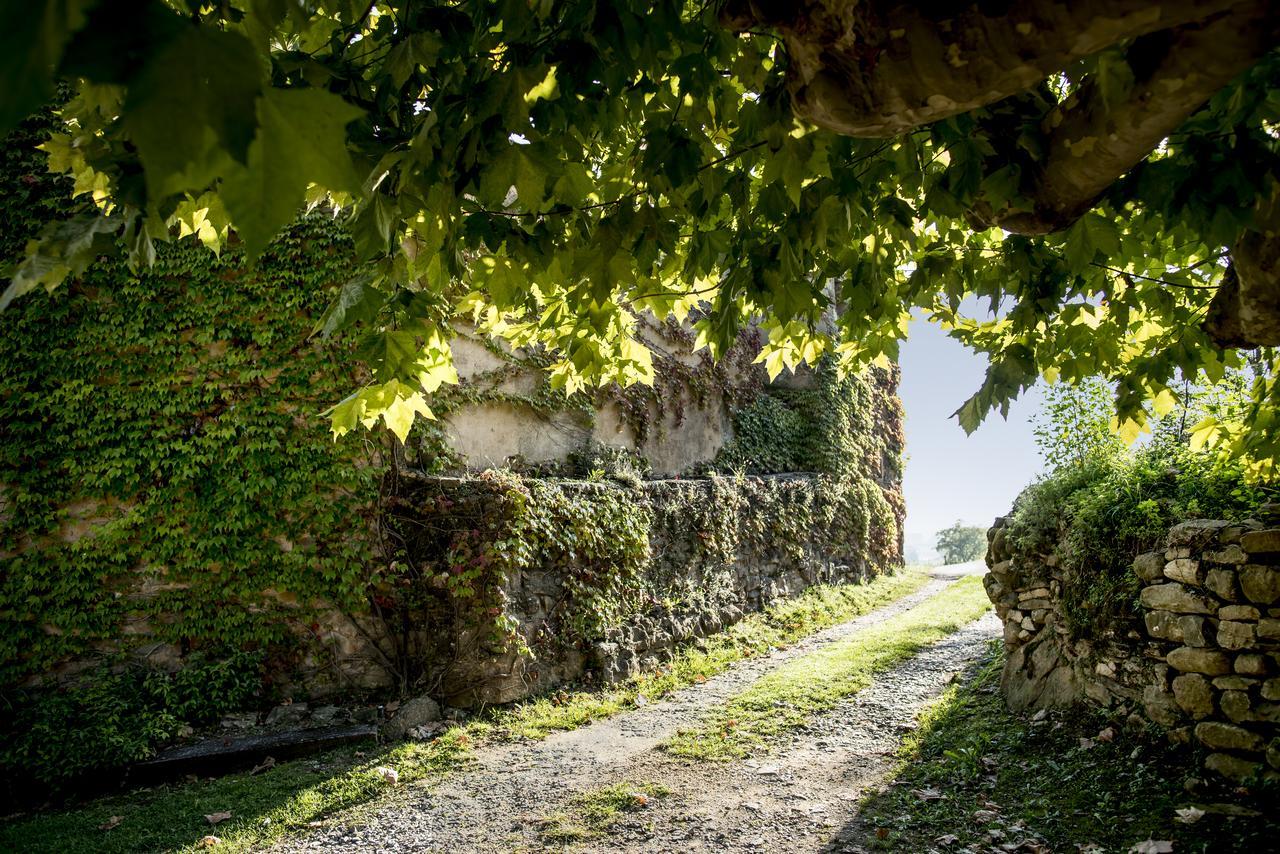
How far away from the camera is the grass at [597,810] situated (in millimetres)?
4684

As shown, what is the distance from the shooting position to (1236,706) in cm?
448

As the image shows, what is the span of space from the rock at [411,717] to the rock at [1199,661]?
263 inches

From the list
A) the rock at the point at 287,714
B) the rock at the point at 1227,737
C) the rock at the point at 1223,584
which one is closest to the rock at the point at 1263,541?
the rock at the point at 1223,584

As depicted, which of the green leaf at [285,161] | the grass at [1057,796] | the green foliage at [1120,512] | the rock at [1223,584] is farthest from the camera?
the green foliage at [1120,512]

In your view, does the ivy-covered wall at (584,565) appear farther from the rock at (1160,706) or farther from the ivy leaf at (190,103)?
the ivy leaf at (190,103)

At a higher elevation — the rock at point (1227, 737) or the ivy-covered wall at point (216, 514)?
the ivy-covered wall at point (216, 514)

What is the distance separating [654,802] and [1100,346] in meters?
4.50

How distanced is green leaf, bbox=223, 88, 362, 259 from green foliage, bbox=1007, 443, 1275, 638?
6.61 metres

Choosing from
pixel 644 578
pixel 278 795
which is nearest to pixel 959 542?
pixel 644 578

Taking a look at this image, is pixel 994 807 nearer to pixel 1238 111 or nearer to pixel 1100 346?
pixel 1100 346

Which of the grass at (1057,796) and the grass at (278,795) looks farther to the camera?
the grass at (278,795)

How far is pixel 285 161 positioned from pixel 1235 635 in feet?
20.5

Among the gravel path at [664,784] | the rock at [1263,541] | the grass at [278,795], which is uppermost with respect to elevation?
the rock at [1263,541]

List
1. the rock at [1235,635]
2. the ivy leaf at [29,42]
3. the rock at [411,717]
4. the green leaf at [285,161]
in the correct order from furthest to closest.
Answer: the rock at [411,717] → the rock at [1235,635] → the green leaf at [285,161] → the ivy leaf at [29,42]
